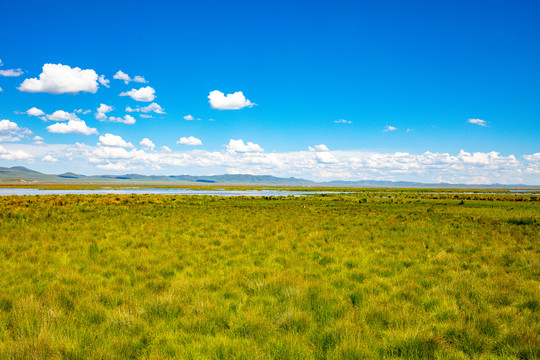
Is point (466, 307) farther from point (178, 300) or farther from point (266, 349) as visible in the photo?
point (178, 300)

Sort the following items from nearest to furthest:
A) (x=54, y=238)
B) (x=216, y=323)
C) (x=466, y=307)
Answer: (x=216, y=323), (x=466, y=307), (x=54, y=238)

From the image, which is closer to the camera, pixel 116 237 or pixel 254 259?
pixel 254 259

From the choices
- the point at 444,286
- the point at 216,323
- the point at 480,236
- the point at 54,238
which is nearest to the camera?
the point at 216,323

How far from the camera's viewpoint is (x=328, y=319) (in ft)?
17.4

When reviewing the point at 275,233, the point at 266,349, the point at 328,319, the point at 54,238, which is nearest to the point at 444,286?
the point at 328,319

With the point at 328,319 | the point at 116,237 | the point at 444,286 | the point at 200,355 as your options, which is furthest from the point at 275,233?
the point at 200,355

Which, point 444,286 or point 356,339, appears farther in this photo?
point 444,286

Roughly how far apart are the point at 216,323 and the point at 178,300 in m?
1.26

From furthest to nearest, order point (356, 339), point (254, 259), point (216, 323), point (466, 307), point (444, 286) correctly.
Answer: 1. point (254, 259)
2. point (444, 286)
3. point (466, 307)
4. point (216, 323)
5. point (356, 339)

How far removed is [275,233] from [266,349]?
1138cm

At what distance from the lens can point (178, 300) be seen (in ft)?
19.8

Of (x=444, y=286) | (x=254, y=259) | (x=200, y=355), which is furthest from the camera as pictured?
(x=254, y=259)

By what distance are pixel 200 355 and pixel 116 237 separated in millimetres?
11364

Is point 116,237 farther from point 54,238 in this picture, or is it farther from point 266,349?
point 266,349
